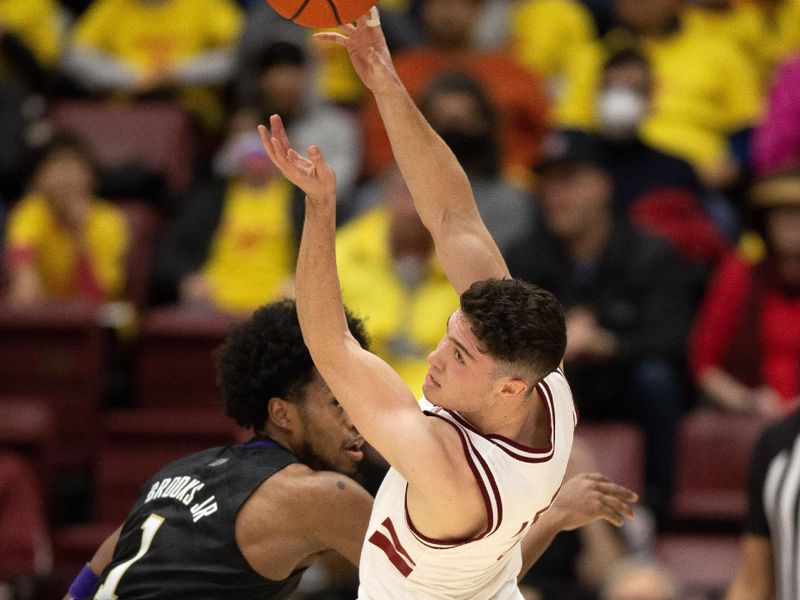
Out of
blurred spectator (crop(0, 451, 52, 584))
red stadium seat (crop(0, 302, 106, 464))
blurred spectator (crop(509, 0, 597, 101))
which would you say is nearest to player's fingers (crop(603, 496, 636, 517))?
blurred spectator (crop(0, 451, 52, 584))

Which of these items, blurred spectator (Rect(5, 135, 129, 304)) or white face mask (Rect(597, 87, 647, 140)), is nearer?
blurred spectator (Rect(5, 135, 129, 304))

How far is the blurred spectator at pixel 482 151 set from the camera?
7.61 metres

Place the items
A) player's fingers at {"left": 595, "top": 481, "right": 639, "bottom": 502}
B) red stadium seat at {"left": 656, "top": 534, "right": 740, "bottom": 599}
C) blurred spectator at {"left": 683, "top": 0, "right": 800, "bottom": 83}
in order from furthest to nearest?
blurred spectator at {"left": 683, "top": 0, "right": 800, "bottom": 83} → red stadium seat at {"left": 656, "top": 534, "right": 740, "bottom": 599} → player's fingers at {"left": 595, "top": 481, "right": 639, "bottom": 502}

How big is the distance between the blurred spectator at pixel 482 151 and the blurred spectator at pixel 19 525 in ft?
8.32

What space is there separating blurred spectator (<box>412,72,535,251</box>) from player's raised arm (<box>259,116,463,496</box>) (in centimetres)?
413

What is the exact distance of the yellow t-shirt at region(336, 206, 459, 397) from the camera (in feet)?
22.9

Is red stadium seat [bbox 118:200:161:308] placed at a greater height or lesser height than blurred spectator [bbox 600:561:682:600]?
greater

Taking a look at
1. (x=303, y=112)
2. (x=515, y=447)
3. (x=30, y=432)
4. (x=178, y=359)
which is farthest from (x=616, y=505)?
(x=303, y=112)

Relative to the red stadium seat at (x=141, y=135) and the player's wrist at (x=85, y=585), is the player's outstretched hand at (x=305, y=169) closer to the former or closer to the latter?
the player's wrist at (x=85, y=585)

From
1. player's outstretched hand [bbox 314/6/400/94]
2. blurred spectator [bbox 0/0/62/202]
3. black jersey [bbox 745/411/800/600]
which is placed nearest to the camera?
player's outstretched hand [bbox 314/6/400/94]

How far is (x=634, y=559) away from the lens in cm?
659

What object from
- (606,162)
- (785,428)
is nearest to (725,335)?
(606,162)

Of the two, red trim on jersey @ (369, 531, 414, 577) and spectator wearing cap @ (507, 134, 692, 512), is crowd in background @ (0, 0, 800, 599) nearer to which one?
spectator wearing cap @ (507, 134, 692, 512)

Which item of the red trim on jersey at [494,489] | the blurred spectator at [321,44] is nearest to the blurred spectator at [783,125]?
the blurred spectator at [321,44]
